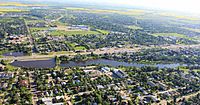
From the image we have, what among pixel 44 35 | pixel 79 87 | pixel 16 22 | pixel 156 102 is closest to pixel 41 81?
pixel 79 87

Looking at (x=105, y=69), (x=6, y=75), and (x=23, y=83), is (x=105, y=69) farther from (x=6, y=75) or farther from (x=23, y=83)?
(x=6, y=75)

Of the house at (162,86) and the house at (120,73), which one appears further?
the house at (120,73)

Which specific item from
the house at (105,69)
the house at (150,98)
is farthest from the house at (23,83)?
the house at (150,98)

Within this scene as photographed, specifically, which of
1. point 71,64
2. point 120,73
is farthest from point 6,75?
point 120,73

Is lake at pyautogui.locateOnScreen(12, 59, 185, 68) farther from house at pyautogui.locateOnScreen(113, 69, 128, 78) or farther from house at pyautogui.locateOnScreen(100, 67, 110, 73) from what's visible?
house at pyautogui.locateOnScreen(113, 69, 128, 78)

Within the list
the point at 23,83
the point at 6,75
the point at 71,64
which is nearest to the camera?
the point at 23,83

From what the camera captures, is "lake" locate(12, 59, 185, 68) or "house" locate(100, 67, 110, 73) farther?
"lake" locate(12, 59, 185, 68)

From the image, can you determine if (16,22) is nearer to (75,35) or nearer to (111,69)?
(75,35)

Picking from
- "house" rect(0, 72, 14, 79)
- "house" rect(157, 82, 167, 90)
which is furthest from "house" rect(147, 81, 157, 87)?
"house" rect(0, 72, 14, 79)

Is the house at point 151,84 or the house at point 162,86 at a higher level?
the house at point 151,84

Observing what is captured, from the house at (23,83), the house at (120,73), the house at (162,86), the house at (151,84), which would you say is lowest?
the house at (162,86)

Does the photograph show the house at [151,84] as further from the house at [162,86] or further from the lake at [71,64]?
the lake at [71,64]
